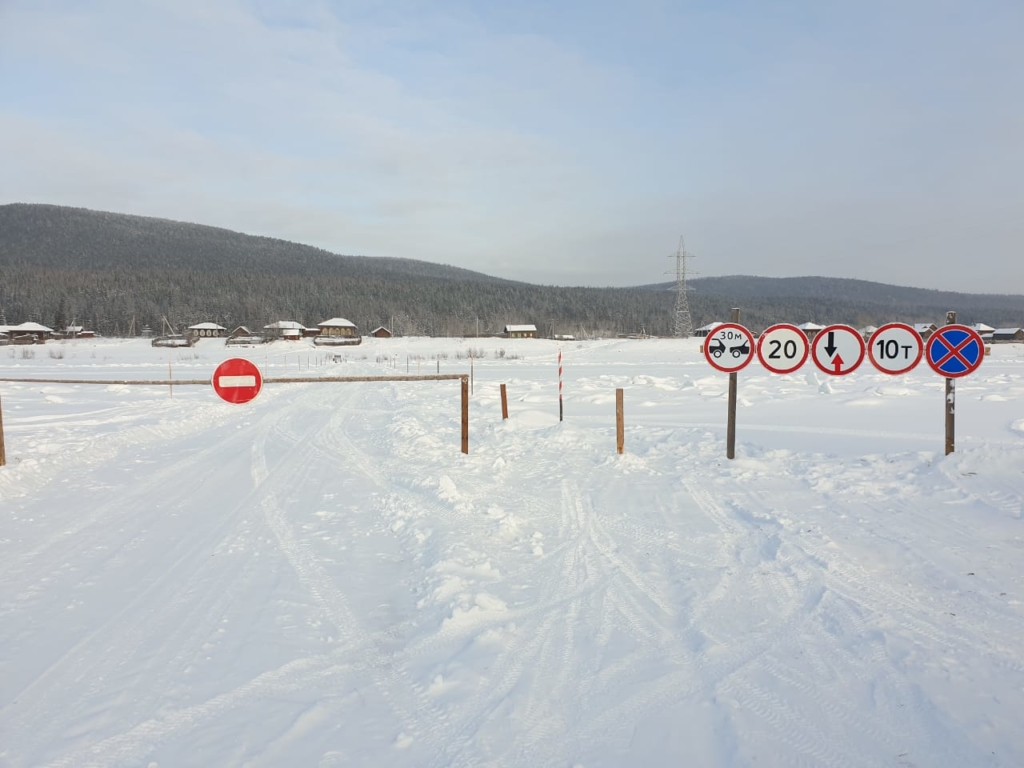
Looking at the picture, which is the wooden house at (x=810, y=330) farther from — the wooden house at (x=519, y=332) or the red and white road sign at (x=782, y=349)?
the wooden house at (x=519, y=332)

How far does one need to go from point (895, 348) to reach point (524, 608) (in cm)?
691

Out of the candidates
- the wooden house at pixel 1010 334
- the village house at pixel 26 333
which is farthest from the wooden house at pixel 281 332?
the wooden house at pixel 1010 334

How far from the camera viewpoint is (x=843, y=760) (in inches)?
118

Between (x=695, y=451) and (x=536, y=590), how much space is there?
6.01 meters

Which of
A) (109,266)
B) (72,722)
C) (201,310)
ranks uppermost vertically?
(109,266)

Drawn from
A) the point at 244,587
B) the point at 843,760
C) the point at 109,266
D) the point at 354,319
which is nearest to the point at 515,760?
the point at 843,760

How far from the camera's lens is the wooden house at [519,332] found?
109 m

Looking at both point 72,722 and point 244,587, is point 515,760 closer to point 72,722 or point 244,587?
point 72,722

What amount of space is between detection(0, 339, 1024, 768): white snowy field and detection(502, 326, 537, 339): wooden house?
9883cm

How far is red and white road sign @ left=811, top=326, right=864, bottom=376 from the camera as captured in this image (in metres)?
8.38

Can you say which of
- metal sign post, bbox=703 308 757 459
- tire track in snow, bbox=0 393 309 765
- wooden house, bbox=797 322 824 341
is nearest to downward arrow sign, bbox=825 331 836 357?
wooden house, bbox=797 322 824 341

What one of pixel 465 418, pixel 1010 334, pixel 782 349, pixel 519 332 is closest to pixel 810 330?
pixel 1010 334

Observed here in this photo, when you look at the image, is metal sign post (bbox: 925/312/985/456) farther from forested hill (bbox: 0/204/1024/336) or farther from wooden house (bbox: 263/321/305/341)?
wooden house (bbox: 263/321/305/341)

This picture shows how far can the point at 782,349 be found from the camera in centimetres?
884
